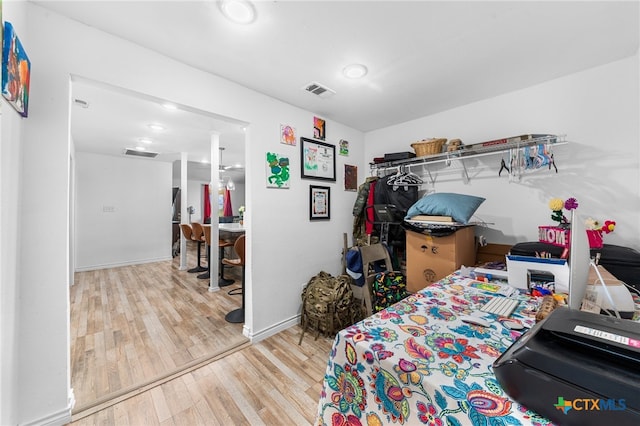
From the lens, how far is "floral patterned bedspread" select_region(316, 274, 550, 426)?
53 centimetres

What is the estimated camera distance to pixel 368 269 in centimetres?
235

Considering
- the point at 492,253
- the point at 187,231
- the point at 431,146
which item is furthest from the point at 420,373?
the point at 187,231

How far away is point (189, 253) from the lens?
652 cm

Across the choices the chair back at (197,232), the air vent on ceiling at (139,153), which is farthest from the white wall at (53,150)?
the air vent on ceiling at (139,153)

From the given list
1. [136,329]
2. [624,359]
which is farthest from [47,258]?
[624,359]

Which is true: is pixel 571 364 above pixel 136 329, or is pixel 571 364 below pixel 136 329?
above

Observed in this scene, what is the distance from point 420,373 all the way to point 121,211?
6.24m

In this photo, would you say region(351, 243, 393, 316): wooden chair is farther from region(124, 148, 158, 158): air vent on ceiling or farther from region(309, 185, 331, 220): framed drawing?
region(124, 148, 158, 158): air vent on ceiling

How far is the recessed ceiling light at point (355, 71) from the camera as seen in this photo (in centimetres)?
184

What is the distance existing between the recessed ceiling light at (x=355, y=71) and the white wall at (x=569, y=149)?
1302 mm

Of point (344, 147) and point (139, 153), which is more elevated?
point (139, 153)

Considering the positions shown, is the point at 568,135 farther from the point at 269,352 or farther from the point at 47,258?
the point at 47,258

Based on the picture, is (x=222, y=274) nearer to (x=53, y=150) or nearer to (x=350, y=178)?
(x=350, y=178)

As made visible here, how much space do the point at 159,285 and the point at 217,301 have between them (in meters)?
1.34
